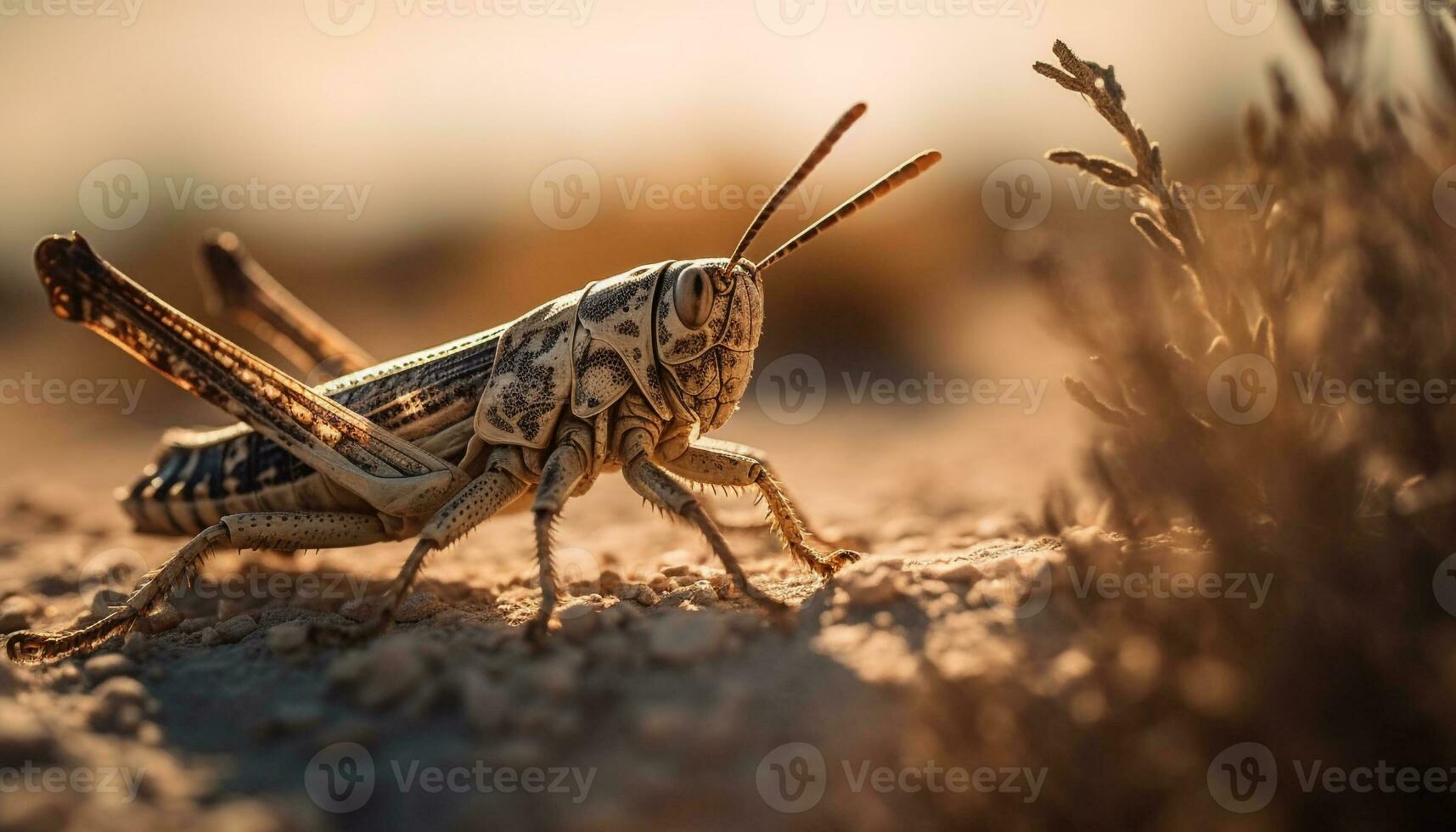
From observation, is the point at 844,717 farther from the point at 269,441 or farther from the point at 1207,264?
the point at 269,441

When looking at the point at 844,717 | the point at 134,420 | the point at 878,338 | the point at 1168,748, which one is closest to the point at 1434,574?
the point at 1168,748

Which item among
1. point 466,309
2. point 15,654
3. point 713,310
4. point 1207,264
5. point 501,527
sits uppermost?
point 466,309

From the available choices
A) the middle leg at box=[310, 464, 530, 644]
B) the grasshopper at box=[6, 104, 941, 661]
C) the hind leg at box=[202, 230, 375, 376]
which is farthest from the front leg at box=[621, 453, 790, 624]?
the hind leg at box=[202, 230, 375, 376]

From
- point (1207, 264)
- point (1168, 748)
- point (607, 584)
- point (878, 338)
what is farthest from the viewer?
point (878, 338)

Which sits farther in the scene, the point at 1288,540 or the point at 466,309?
the point at 466,309

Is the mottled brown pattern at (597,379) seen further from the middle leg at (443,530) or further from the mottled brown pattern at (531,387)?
the middle leg at (443,530)

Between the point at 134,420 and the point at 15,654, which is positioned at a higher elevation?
the point at 134,420

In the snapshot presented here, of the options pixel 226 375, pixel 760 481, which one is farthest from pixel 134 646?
pixel 760 481

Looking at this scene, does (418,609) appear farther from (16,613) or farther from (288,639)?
(16,613)
